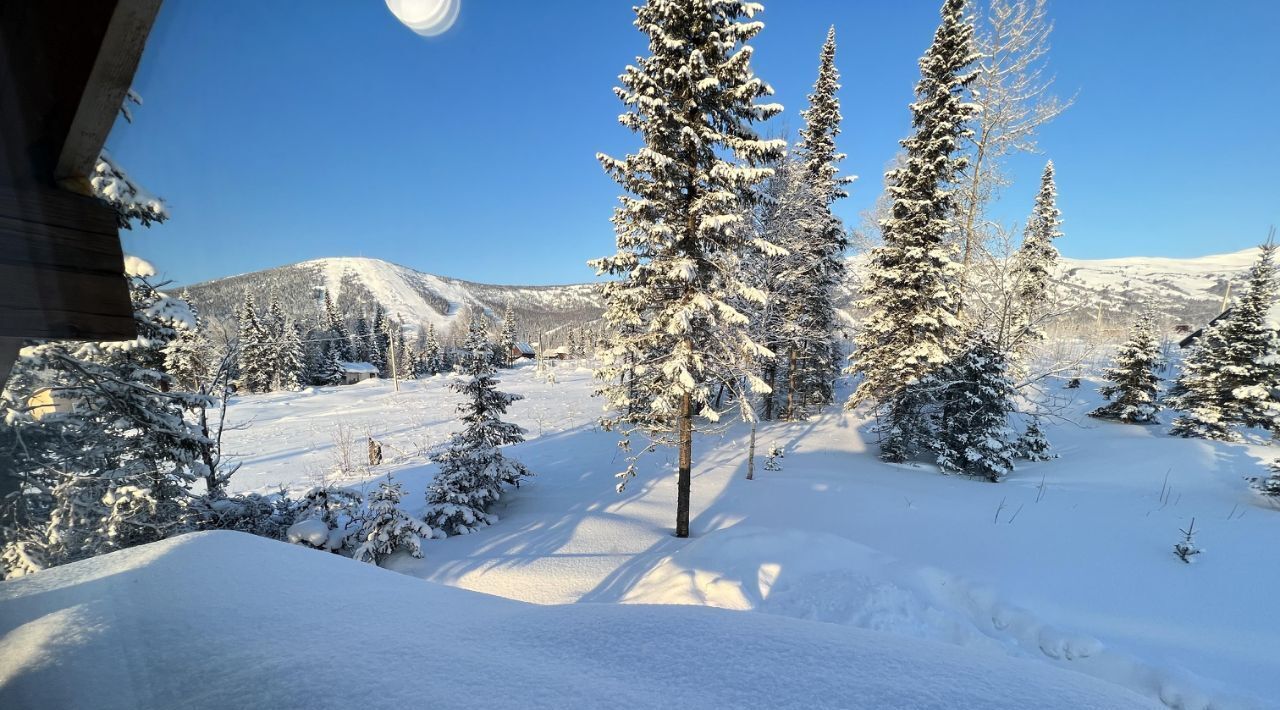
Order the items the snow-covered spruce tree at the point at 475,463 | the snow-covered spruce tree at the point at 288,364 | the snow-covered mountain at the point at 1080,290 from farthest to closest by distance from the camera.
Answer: the snow-covered spruce tree at the point at 288,364
the snow-covered mountain at the point at 1080,290
the snow-covered spruce tree at the point at 475,463

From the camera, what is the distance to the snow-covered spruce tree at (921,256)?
540 inches

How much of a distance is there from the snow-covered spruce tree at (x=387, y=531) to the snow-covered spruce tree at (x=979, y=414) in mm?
14545

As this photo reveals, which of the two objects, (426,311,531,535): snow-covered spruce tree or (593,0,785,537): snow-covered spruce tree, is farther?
(426,311,531,535): snow-covered spruce tree

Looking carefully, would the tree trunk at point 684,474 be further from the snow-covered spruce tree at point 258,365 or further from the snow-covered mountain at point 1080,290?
the snow-covered spruce tree at point 258,365

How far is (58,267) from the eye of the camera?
127 cm

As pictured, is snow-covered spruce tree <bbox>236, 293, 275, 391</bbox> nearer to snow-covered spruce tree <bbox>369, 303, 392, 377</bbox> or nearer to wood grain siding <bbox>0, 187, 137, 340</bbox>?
snow-covered spruce tree <bbox>369, 303, 392, 377</bbox>

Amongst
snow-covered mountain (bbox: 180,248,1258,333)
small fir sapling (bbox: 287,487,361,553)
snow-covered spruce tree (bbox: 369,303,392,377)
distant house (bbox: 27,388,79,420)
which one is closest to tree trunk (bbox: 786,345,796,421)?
snow-covered mountain (bbox: 180,248,1258,333)

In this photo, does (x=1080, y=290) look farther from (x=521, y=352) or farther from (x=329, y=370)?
(x=521, y=352)

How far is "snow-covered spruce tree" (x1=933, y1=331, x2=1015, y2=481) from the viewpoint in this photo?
43.1 feet

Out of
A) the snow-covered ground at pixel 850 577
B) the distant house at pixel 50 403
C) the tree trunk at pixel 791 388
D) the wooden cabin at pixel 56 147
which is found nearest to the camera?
the wooden cabin at pixel 56 147

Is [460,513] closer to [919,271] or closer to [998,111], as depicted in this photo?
[919,271]

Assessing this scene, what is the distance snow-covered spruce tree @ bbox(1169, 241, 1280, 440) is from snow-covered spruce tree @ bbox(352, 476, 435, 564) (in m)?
26.0

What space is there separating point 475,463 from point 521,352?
8125cm

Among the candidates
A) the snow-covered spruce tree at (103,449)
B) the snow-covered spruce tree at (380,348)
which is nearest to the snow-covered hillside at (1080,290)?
the snow-covered spruce tree at (103,449)
